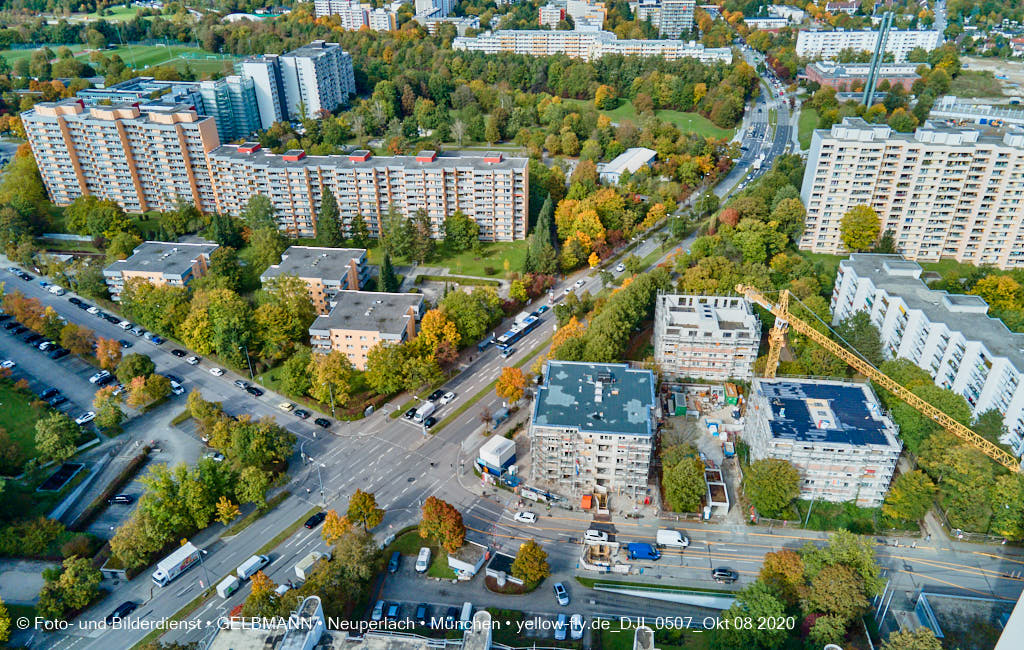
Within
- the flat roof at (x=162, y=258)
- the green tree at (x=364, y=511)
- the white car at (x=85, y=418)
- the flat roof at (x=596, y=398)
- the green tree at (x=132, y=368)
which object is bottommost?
the white car at (x=85, y=418)

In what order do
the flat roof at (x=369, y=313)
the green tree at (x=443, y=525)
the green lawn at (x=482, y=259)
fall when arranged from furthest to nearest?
1. the green lawn at (x=482, y=259)
2. the flat roof at (x=369, y=313)
3. the green tree at (x=443, y=525)

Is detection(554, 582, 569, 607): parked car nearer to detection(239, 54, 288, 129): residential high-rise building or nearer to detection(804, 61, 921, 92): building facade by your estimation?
detection(239, 54, 288, 129): residential high-rise building

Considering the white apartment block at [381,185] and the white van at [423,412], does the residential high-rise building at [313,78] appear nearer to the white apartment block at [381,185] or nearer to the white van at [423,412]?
the white apartment block at [381,185]

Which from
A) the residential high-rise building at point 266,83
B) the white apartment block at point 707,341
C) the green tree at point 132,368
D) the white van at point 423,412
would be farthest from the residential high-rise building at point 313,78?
the white apartment block at point 707,341

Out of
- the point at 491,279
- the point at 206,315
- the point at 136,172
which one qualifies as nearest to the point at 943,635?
the point at 491,279

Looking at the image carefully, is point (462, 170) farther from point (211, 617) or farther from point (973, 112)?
point (973, 112)

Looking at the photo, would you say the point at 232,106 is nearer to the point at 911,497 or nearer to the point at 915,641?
the point at 911,497

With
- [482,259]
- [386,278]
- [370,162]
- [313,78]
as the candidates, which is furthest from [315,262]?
[313,78]
